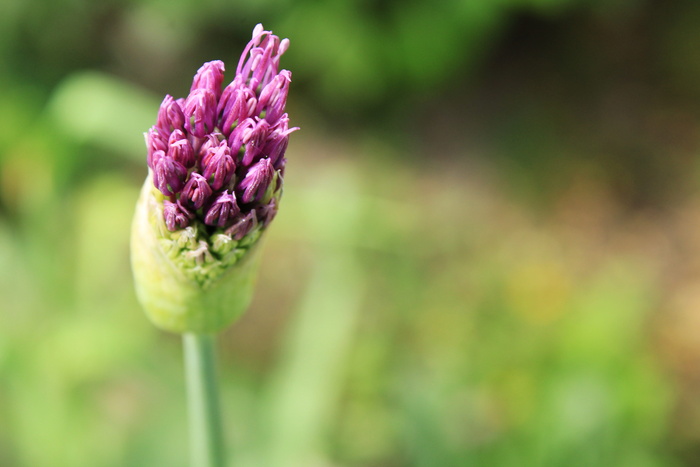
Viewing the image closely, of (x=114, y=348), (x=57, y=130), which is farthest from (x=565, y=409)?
(x=57, y=130)

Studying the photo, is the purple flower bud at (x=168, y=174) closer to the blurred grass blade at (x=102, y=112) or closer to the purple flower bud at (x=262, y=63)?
the purple flower bud at (x=262, y=63)

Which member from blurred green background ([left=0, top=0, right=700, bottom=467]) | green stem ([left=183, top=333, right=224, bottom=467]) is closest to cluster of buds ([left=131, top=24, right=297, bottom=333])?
green stem ([left=183, top=333, right=224, bottom=467])

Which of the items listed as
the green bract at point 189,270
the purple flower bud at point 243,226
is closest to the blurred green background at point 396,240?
the green bract at point 189,270

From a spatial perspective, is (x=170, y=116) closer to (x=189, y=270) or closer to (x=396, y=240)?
(x=189, y=270)

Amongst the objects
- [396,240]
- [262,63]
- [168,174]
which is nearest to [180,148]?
[168,174]

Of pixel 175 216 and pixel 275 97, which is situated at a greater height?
pixel 275 97

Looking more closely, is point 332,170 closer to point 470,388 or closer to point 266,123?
point 470,388

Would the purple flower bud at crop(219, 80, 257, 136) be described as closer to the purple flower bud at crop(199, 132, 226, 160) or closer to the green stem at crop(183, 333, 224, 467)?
the purple flower bud at crop(199, 132, 226, 160)
